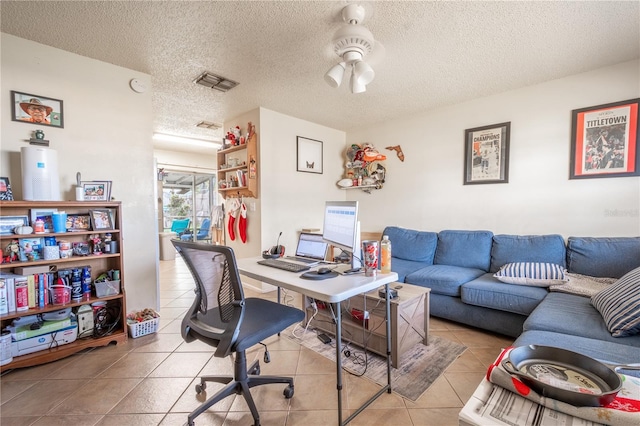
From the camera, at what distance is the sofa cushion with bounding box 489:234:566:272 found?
259 cm

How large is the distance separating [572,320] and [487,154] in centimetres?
209

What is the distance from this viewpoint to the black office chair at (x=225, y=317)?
51.9 inches

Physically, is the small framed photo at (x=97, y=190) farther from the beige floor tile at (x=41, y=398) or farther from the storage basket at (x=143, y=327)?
the beige floor tile at (x=41, y=398)

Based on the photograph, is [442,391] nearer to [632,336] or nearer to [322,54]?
[632,336]

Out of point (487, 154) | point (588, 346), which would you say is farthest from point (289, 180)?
point (588, 346)

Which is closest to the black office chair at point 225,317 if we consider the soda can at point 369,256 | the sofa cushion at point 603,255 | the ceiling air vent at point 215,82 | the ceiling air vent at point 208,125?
the soda can at point 369,256

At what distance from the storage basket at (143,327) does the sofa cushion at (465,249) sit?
307cm

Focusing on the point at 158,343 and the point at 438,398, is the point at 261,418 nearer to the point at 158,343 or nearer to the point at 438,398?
the point at 438,398

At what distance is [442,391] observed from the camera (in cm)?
170

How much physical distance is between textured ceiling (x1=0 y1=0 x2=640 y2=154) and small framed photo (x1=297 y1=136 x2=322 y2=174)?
3.23ft

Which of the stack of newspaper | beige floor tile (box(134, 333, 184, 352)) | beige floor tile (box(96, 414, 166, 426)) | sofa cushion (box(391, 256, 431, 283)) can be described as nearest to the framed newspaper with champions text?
sofa cushion (box(391, 256, 431, 283))

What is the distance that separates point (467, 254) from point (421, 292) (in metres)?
1.30

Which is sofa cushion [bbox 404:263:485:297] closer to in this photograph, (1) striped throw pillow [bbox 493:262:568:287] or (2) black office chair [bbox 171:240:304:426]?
(1) striped throw pillow [bbox 493:262:568:287]

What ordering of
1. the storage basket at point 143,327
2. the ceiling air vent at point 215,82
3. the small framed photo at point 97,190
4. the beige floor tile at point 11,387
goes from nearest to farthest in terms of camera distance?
the beige floor tile at point 11,387 < the small framed photo at point 97,190 < the storage basket at point 143,327 < the ceiling air vent at point 215,82
